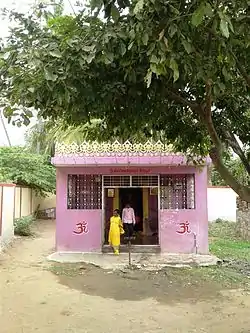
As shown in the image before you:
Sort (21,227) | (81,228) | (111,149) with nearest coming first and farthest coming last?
(111,149)
(81,228)
(21,227)

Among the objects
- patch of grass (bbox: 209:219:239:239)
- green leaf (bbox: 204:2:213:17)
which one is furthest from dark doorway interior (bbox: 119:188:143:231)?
green leaf (bbox: 204:2:213:17)

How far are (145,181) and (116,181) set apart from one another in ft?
2.87

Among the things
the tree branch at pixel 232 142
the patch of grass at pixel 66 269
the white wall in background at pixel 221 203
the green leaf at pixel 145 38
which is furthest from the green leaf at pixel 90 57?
the white wall in background at pixel 221 203

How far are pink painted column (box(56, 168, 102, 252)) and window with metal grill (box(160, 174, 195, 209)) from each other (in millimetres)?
2015

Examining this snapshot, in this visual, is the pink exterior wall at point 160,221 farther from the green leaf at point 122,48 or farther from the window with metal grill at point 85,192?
the green leaf at point 122,48

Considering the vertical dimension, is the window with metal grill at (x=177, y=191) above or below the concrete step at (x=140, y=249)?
above

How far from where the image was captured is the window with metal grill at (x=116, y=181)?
1370cm

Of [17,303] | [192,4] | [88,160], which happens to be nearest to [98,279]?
[17,303]

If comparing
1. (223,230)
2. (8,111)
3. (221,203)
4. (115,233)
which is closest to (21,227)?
(115,233)

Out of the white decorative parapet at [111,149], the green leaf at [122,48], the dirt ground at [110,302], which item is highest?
the white decorative parapet at [111,149]

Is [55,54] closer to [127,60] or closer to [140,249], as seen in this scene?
[127,60]

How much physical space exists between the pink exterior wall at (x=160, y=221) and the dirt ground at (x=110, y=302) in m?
2.28

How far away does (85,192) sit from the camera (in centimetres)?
1381

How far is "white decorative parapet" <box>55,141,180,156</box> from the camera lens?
13.0m
